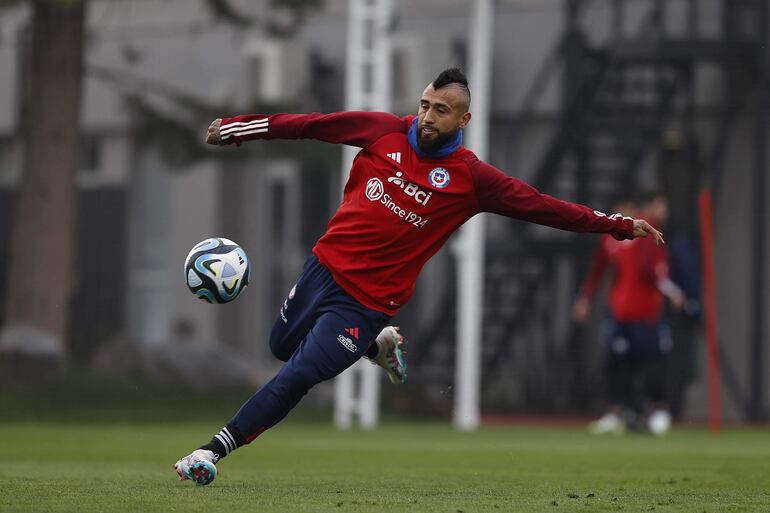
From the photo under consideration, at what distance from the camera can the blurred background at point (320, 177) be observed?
56.9 ft

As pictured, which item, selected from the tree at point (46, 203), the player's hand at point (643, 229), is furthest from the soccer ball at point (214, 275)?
the tree at point (46, 203)

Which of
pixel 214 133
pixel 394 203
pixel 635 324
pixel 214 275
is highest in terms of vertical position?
pixel 214 133

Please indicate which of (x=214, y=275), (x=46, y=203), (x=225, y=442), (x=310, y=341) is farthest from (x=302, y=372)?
(x=46, y=203)

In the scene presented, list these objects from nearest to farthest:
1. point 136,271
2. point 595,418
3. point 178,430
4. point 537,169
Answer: point 178,430 → point 595,418 → point 537,169 → point 136,271

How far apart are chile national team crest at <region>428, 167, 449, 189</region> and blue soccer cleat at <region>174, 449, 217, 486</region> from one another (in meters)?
1.65

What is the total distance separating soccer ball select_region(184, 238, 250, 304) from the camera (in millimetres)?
7070

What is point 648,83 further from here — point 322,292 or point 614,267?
point 322,292

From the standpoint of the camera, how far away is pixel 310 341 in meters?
7.04

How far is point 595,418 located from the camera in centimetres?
1723

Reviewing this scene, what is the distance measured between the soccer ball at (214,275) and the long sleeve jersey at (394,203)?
0.45 meters

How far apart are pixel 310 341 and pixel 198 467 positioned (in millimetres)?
805

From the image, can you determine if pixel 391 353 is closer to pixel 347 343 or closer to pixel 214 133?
pixel 347 343

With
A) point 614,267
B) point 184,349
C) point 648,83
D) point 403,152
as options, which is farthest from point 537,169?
point 403,152

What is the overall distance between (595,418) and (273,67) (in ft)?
19.6
